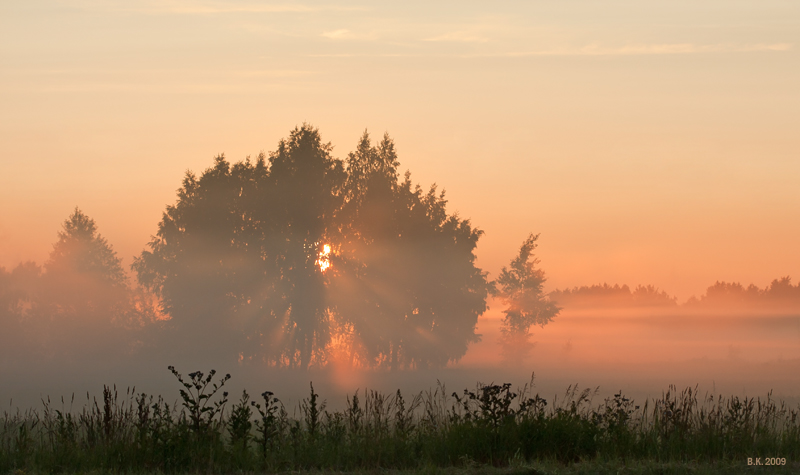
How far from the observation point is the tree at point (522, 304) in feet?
174

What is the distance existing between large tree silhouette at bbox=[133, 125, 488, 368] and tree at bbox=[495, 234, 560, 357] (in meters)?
16.3

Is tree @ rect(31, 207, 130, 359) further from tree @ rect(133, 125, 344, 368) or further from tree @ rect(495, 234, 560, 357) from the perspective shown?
tree @ rect(495, 234, 560, 357)

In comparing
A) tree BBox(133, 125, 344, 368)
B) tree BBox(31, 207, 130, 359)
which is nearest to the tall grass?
tree BBox(133, 125, 344, 368)

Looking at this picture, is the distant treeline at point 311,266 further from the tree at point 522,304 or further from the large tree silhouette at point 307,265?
the tree at point 522,304

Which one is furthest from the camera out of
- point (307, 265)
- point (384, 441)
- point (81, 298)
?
point (81, 298)

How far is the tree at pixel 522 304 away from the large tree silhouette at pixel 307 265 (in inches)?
641

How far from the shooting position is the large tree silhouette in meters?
34.9

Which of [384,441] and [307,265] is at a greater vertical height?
[307,265]

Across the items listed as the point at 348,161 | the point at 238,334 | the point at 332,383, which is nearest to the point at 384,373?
the point at 332,383

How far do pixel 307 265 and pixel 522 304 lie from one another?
2323 centimetres

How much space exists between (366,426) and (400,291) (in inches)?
1009

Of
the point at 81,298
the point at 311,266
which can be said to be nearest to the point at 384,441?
the point at 311,266

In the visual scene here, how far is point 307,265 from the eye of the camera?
1374 inches

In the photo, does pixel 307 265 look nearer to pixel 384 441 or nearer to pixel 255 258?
pixel 255 258
